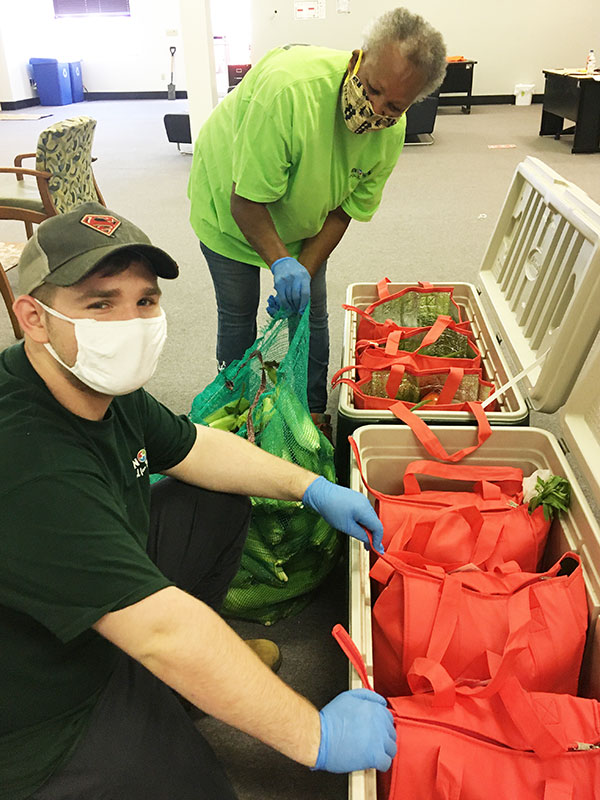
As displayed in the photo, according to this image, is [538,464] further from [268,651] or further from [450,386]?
[268,651]

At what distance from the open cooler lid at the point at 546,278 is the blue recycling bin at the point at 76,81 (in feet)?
34.4

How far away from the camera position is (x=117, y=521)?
2.57 ft

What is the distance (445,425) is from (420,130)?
612 centimetres

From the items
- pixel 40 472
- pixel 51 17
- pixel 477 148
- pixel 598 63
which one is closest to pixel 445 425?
pixel 40 472

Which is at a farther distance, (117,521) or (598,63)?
(598,63)

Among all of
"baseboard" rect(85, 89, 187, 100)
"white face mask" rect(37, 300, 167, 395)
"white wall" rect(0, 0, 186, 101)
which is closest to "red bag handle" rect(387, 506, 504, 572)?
"white face mask" rect(37, 300, 167, 395)

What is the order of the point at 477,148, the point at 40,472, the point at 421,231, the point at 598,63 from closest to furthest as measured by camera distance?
the point at 40,472
the point at 421,231
the point at 477,148
the point at 598,63

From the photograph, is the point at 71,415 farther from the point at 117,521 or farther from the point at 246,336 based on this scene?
the point at 246,336

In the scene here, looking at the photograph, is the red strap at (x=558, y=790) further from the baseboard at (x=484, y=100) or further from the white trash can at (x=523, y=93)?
the white trash can at (x=523, y=93)

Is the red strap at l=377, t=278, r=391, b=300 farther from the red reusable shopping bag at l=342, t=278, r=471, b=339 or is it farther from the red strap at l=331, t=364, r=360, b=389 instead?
the red strap at l=331, t=364, r=360, b=389

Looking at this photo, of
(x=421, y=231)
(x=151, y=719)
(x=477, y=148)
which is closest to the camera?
(x=151, y=719)

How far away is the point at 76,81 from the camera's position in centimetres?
1039

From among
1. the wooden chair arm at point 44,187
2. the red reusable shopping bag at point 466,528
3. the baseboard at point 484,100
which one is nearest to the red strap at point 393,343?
the red reusable shopping bag at point 466,528

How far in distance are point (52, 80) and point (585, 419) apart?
10937 millimetres
